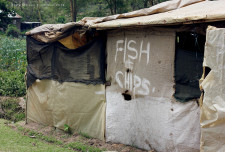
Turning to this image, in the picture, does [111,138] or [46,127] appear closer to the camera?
[111,138]

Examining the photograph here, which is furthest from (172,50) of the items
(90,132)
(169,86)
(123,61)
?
(90,132)

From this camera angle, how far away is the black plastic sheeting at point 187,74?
448 centimetres

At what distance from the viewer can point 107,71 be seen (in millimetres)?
5938

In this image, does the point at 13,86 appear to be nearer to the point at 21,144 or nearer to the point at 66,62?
the point at 66,62

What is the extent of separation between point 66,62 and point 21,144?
216 cm

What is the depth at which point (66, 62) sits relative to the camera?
6656 millimetres

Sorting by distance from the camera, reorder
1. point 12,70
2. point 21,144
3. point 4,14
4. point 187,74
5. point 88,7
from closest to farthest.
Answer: point 187,74
point 21,144
point 12,70
point 88,7
point 4,14

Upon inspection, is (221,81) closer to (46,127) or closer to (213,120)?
(213,120)

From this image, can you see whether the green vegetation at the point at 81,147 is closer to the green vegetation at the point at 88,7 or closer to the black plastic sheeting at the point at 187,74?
the black plastic sheeting at the point at 187,74

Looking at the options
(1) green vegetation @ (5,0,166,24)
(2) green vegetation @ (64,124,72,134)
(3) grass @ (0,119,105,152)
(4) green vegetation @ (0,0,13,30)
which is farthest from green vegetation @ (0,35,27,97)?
(4) green vegetation @ (0,0,13,30)

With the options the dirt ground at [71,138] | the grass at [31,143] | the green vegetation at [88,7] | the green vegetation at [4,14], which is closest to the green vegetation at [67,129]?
the dirt ground at [71,138]

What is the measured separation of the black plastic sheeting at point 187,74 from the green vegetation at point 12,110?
5.42m

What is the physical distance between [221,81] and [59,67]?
4.38 meters

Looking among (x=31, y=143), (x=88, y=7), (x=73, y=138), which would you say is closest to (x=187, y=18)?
(x=73, y=138)
